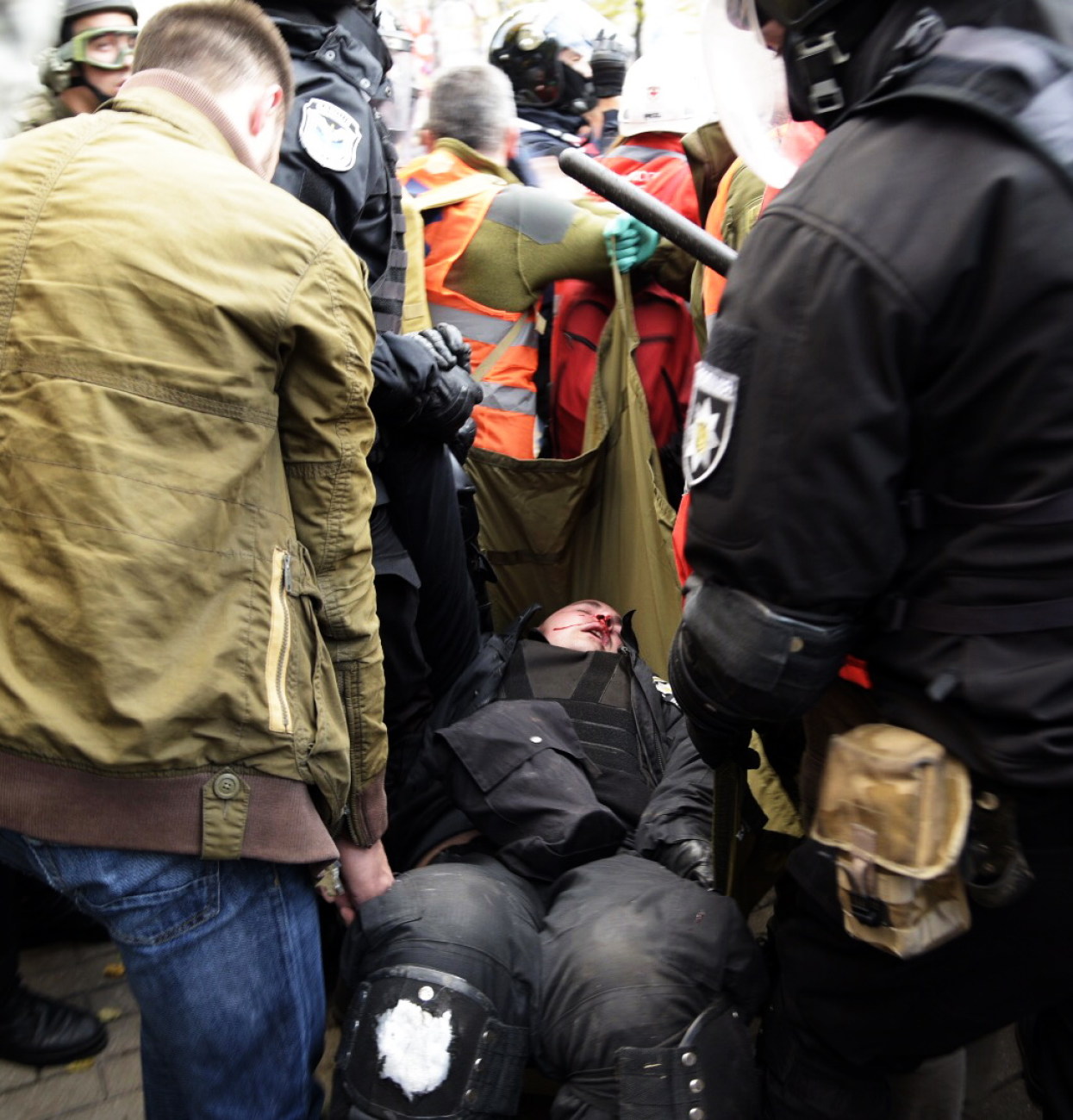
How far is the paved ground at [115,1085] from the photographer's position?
224 cm

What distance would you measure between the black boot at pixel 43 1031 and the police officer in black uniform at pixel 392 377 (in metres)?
0.83

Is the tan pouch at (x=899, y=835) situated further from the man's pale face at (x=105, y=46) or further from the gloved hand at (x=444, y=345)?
the man's pale face at (x=105, y=46)

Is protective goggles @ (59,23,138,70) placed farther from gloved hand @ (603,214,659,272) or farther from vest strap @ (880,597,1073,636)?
vest strap @ (880,597,1073,636)

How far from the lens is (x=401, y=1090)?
1.77 m

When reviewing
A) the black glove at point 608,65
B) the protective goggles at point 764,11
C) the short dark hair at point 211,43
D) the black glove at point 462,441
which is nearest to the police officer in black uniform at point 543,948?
the black glove at point 462,441

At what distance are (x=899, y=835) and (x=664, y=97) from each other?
316cm

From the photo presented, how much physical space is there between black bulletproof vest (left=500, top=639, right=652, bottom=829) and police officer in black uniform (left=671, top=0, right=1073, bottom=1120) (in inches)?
44.8

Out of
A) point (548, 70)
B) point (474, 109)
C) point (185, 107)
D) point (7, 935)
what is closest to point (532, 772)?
point (7, 935)

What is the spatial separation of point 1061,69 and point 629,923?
4.87 feet

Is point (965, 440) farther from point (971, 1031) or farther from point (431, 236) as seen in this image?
point (431, 236)

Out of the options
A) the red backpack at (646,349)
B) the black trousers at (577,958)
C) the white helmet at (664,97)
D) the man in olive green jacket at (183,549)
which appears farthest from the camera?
the white helmet at (664,97)

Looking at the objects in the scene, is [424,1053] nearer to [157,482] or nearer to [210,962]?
[210,962]

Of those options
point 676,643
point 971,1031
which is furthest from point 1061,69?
point 971,1031

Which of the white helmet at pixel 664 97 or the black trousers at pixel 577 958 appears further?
the white helmet at pixel 664 97
